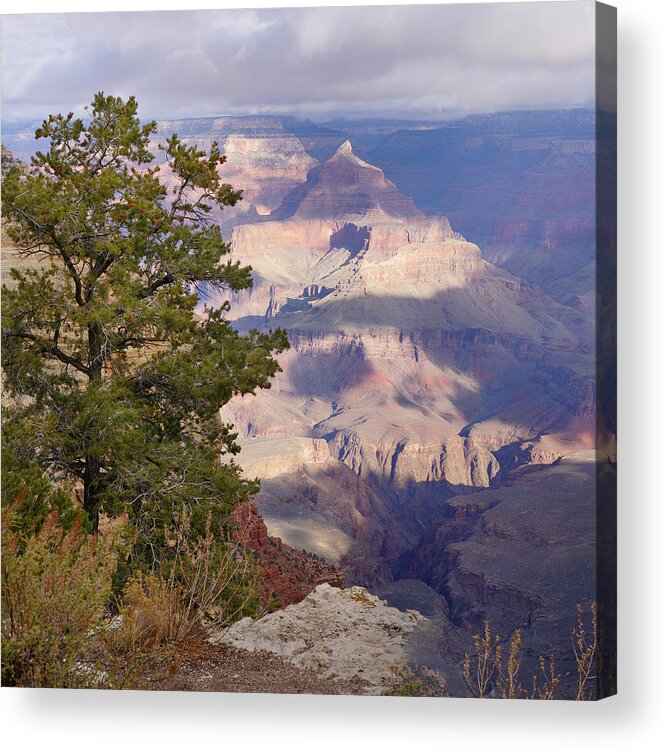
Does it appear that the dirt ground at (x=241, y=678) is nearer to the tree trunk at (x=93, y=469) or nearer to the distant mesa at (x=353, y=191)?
the tree trunk at (x=93, y=469)

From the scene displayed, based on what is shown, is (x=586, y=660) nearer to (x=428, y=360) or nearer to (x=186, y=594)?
(x=428, y=360)

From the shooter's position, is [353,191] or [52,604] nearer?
[52,604]

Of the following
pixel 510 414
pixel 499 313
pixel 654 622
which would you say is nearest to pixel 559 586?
pixel 654 622

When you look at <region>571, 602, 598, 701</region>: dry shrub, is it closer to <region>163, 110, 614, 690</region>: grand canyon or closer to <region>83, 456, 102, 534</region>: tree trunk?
<region>163, 110, 614, 690</region>: grand canyon

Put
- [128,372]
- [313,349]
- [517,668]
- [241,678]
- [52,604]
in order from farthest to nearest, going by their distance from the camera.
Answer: [313,349], [128,372], [241,678], [517,668], [52,604]

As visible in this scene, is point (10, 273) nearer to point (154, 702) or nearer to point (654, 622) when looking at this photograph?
point (154, 702)

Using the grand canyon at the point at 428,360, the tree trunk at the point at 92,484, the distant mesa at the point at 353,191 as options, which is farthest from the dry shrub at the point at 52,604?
the distant mesa at the point at 353,191

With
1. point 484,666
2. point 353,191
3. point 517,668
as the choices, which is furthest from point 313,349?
point 517,668
